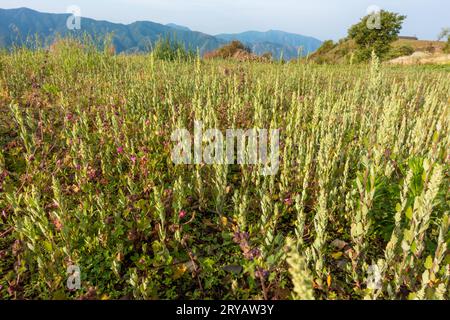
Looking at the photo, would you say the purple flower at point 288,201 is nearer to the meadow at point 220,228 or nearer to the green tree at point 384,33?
the meadow at point 220,228

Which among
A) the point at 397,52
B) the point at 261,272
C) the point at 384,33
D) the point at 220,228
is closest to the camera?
the point at 261,272

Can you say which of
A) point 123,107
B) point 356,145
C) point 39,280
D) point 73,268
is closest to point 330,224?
point 356,145

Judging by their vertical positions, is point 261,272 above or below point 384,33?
below

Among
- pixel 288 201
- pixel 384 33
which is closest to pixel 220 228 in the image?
pixel 288 201

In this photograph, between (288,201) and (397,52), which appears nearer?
(288,201)

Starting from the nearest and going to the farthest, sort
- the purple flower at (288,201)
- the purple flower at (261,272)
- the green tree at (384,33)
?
the purple flower at (261,272) → the purple flower at (288,201) → the green tree at (384,33)

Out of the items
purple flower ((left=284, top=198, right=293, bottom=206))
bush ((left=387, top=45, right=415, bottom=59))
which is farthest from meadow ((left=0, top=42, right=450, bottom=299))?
bush ((left=387, top=45, right=415, bottom=59))

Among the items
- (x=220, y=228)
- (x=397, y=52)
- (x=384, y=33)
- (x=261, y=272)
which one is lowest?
(x=220, y=228)

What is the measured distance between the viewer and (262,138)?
325cm

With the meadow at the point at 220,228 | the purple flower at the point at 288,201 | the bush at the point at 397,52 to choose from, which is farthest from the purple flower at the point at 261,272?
the bush at the point at 397,52

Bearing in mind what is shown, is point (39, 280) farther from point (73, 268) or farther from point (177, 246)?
point (177, 246)

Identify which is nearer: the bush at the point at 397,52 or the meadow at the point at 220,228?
the meadow at the point at 220,228

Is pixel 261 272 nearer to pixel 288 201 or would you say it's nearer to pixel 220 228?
pixel 220 228
